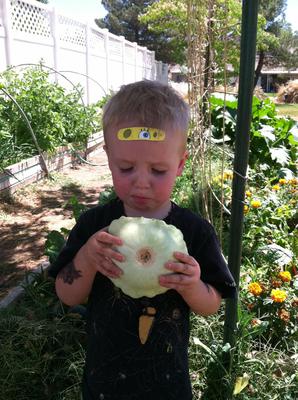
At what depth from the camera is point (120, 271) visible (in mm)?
1225

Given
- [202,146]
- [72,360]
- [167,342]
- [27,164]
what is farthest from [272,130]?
[167,342]

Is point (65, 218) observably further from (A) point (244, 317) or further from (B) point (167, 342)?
(B) point (167, 342)

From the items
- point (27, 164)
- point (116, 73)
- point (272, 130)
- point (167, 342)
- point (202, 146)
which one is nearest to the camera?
point (167, 342)

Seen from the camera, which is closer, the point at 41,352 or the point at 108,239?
the point at 108,239

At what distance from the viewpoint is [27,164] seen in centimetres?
649

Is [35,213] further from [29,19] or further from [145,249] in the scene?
[29,19]

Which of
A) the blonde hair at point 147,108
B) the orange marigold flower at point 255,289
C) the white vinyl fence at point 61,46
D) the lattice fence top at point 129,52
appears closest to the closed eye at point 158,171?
the blonde hair at point 147,108

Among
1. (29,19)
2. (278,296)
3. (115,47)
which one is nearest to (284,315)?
(278,296)

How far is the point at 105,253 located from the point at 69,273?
274 millimetres

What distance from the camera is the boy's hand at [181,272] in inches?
46.8

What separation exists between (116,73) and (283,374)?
17305mm

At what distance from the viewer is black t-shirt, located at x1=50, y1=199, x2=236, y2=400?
1.41 m

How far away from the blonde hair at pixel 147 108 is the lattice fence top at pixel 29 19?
27.7 ft

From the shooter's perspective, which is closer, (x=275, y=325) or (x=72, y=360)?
(x=72, y=360)
